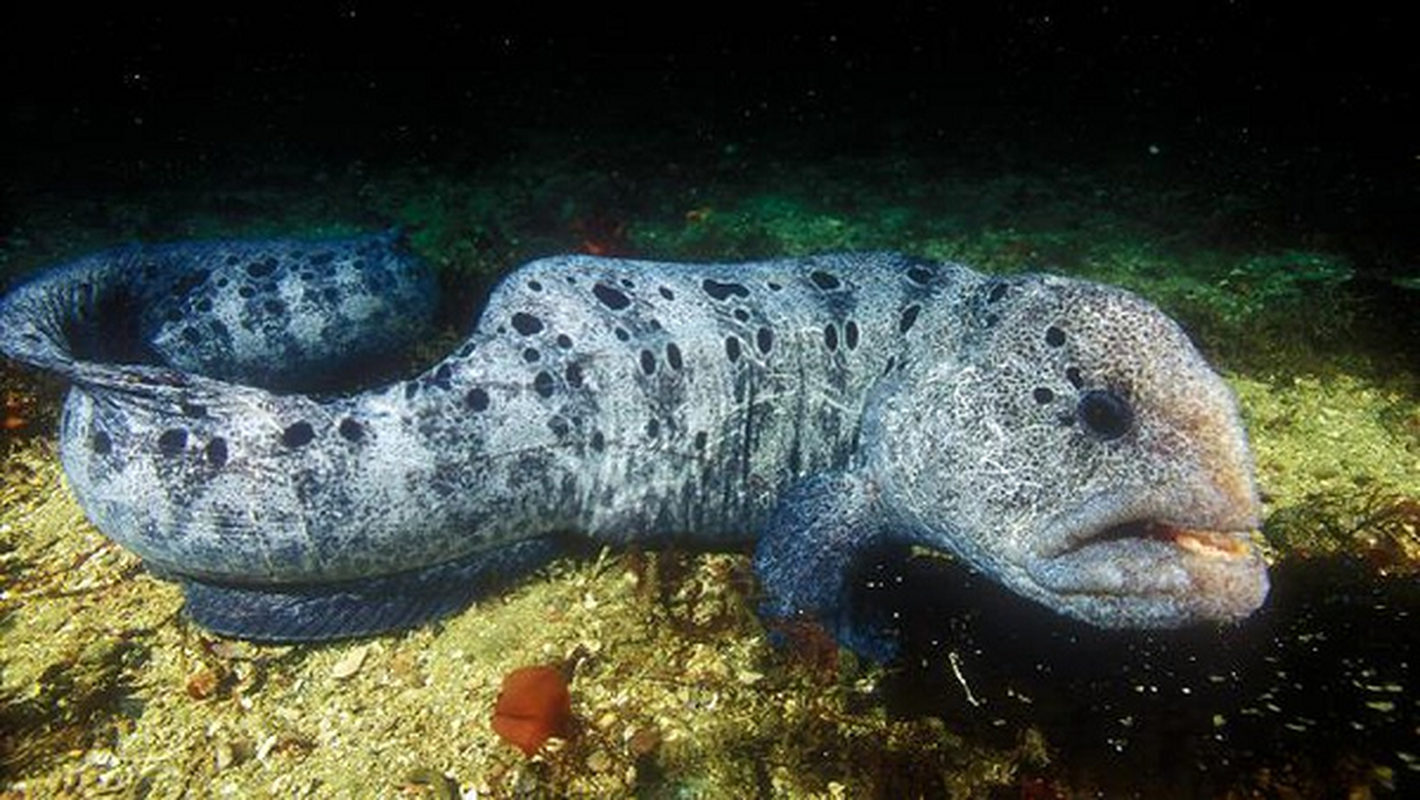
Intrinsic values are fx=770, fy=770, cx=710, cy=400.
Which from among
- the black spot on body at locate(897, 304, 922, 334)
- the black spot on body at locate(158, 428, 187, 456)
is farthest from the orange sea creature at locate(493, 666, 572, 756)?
the black spot on body at locate(897, 304, 922, 334)

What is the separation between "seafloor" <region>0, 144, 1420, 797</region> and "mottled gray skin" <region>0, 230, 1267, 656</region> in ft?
0.82

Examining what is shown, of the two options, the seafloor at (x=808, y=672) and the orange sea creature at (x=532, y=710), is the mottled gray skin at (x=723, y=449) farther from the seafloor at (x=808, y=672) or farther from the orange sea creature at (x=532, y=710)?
the orange sea creature at (x=532, y=710)

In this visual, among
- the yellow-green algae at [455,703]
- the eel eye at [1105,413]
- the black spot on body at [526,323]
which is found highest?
the eel eye at [1105,413]

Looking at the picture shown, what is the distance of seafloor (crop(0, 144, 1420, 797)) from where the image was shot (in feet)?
9.13

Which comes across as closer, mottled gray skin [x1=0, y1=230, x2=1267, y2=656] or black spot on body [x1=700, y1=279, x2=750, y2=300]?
mottled gray skin [x1=0, y1=230, x2=1267, y2=656]

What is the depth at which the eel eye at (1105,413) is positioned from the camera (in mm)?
3086

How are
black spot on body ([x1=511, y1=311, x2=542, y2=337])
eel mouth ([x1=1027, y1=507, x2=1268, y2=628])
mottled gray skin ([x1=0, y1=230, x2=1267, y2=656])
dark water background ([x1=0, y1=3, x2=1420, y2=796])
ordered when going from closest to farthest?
eel mouth ([x1=1027, y1=507, x2=1268, y2=628])
dark water background ([x1=0, y1=3, x2=1420, y2=796])
mottled gray skin ([x1=0, y1=230, x2=1267, y2=656])
black spot on body ([x1=511, y1=311, x2=542, y2=337])

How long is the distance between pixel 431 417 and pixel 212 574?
121cm

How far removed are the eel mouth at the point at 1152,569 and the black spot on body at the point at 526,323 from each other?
2.59 metres

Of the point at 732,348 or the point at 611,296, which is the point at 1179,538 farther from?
the point at 611,296

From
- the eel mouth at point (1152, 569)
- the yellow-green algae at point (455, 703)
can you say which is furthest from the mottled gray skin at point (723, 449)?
the yellow-green algae at point (455, 703)

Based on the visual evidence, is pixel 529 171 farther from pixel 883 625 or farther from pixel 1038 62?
pixel 1038 62

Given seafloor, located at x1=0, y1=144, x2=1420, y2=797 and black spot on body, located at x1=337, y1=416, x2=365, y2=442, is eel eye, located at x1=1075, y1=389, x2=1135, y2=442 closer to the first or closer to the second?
seafloor, located at x1=0, y1=144, x2=1420, y2=797

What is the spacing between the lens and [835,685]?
3.27 metres
